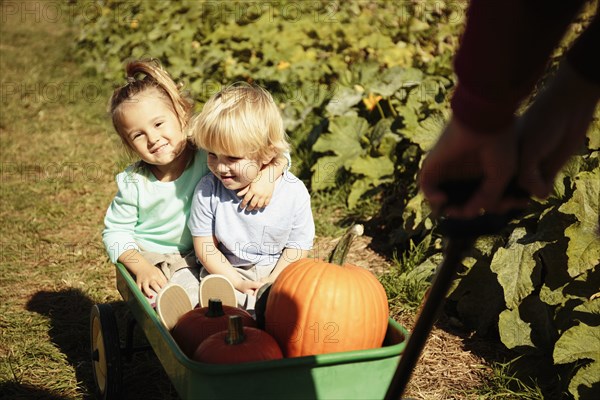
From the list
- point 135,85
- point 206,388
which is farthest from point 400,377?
point 135,85

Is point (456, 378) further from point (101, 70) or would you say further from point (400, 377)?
point (101, 70)

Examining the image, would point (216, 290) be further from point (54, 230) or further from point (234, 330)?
point (54, 230)

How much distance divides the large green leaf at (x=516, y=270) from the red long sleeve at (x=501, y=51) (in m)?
1.79

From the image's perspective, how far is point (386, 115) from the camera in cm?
462

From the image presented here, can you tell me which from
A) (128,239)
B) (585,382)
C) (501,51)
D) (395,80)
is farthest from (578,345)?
(395,80)

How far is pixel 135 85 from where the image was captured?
2.93 metres

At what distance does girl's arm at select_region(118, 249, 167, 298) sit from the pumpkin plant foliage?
4.09 ft

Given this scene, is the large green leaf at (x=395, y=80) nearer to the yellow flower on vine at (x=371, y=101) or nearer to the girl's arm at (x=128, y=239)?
the yellow flower on vine at (x=371, y=101)

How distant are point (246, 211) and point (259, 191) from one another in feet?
0.40

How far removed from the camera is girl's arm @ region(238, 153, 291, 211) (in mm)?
2756

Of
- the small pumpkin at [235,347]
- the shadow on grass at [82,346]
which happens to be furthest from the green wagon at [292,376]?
the shadow on grass at [82,346]

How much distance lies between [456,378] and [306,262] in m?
0.98

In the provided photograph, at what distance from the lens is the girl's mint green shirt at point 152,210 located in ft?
9.71

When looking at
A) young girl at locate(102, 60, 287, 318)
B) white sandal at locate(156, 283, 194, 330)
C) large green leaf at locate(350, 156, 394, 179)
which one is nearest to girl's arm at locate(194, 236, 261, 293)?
young girl at locate(102, 60, 287, 318)
